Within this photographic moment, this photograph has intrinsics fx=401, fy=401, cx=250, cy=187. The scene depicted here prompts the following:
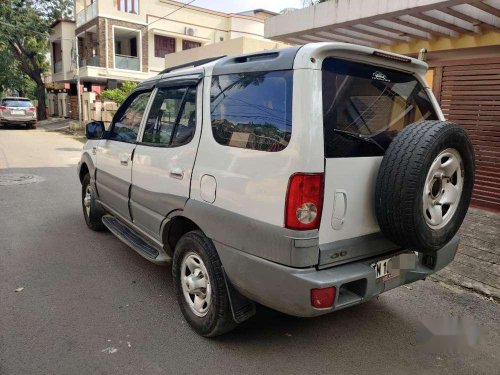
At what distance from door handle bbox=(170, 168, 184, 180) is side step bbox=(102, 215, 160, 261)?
80 cm

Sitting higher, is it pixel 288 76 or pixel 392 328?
pixel 288 76

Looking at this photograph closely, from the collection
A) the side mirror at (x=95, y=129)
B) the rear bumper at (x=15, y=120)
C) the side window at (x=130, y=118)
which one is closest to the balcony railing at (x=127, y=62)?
the rear bumper at (x=15, y=120)

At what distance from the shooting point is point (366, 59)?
254cm

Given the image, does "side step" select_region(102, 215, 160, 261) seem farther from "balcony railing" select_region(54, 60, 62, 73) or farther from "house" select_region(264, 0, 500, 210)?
"balcony railing" select_region(54, 60, 62, 73)

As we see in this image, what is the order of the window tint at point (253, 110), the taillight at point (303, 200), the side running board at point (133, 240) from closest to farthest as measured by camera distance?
the taillight at point (303, 200)
the window tint at point (253, 110)
the side running board at point (133, 240)

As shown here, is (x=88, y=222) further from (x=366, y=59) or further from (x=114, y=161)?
(x=366, y=59)

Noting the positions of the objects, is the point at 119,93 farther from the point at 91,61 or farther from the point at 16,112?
the point at 91,61

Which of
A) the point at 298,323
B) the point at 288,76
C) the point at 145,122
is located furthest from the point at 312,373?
the point at 145,122

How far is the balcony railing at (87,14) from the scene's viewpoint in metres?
24.3

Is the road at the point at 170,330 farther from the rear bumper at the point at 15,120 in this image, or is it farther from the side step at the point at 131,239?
the rear bumper at the point at 15,120

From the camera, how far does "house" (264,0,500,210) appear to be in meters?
5.46

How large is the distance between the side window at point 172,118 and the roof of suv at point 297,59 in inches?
8.7

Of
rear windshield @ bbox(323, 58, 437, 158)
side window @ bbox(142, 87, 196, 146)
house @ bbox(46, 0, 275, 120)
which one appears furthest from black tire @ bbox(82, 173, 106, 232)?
house @ bbox(46, 0, 275, 120)

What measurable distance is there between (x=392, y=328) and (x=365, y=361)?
56 cm
